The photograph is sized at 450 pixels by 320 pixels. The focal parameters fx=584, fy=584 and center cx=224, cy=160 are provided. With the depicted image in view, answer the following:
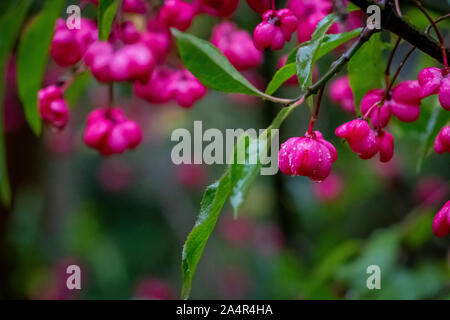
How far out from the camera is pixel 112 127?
37.8 inches

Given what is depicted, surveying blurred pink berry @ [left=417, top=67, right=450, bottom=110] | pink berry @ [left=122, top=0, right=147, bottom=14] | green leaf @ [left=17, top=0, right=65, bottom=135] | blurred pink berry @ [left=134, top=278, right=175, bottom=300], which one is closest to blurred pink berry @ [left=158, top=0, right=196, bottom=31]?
pink berry @ [left=122, top=0, right=147, bottom=14]

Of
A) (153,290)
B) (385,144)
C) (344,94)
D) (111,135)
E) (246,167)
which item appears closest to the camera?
(246,167)

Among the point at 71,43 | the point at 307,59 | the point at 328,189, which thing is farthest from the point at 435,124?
the point at 328,189

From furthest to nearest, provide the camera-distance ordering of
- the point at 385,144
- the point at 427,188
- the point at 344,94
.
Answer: the point at 427,188 → the point at 344,94 → the point at 385,144

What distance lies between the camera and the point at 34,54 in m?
0.93

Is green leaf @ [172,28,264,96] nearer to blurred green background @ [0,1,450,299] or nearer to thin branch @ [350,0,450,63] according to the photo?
thin branch @ [350,0,450,63]

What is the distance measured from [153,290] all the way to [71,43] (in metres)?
1.77

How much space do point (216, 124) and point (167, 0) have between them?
2594mm

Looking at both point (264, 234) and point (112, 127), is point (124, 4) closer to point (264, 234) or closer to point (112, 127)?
point (112, 127)

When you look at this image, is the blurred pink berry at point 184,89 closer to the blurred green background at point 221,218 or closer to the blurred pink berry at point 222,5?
the blurred pink berry at point 222,5

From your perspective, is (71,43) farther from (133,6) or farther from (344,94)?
(344,94)

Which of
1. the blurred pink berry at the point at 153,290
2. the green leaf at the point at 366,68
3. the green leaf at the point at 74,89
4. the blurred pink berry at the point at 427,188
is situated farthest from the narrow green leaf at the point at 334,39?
the blurred pink berry at the point at 153,290

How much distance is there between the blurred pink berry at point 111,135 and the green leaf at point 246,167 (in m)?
0.36

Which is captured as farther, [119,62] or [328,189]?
[328,189]
